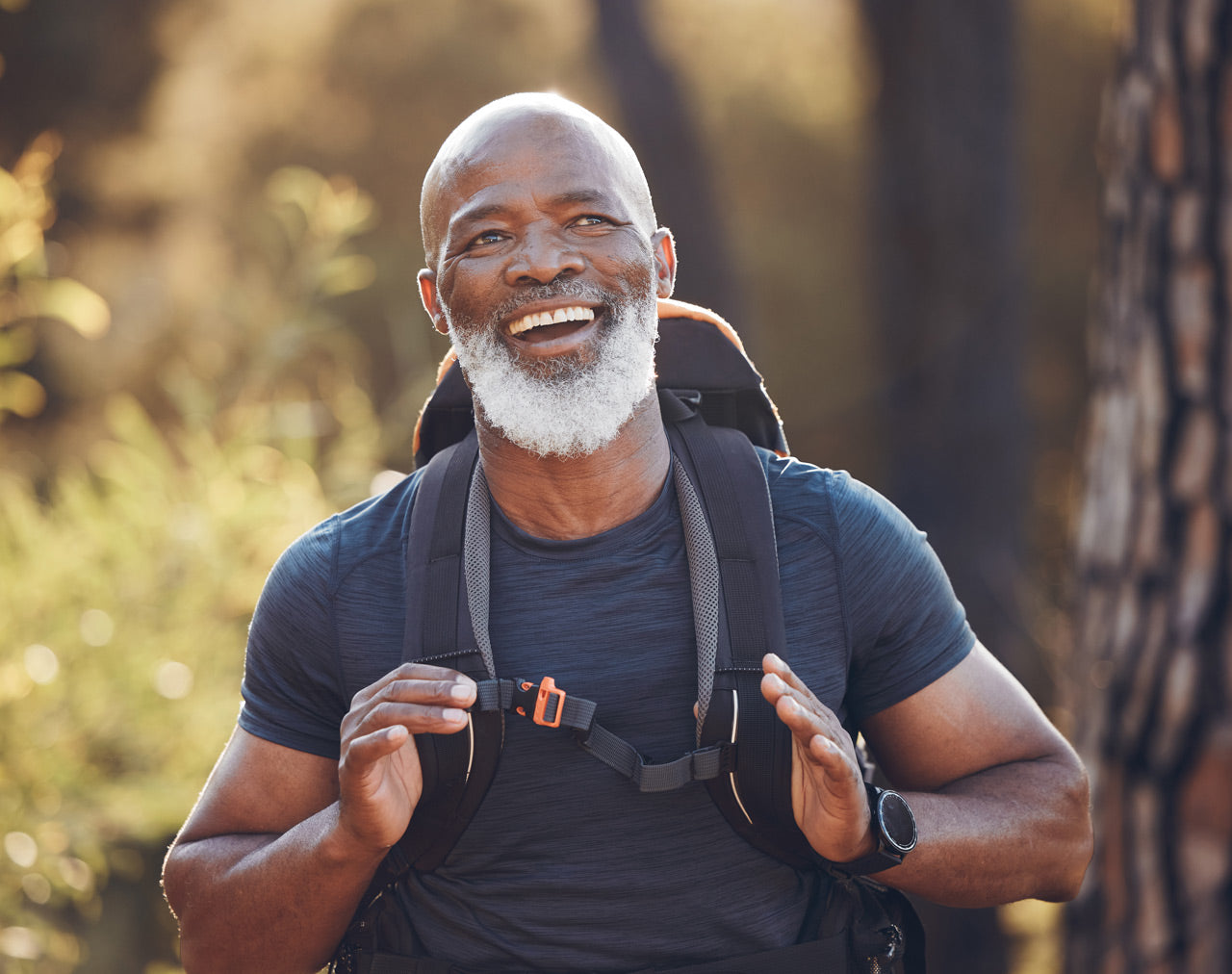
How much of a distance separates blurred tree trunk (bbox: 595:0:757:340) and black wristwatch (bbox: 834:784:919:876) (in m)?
4.01

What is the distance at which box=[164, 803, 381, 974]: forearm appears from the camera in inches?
71.8

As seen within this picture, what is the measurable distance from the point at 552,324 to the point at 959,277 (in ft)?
12.2

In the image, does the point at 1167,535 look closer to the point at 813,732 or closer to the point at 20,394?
the point at 813,732

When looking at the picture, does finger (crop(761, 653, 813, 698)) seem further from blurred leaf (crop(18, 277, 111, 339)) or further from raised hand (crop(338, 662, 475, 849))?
blurred leaf (crop(18, 277, 111, 339))

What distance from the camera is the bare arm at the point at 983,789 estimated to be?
1.88 metres

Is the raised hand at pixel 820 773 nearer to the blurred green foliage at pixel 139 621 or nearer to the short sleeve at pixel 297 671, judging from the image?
the short sleeve at pixel 297 671

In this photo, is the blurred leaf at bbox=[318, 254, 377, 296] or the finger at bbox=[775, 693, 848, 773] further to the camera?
the blurred leaf at bbox=[318, 254, 377, 296]

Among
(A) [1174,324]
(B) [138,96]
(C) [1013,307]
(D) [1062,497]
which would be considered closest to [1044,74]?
(D) [1062,497]

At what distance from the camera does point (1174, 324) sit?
2711mm

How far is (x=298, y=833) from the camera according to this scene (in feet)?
6.07

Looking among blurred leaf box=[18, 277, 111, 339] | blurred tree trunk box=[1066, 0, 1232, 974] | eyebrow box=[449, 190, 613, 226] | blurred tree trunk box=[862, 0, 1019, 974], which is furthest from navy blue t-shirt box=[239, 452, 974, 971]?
blurred tree trunk box=[862, 0, 1019, 974]

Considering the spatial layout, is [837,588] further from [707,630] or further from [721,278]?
[721,278]

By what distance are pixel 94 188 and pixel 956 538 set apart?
18.5ft

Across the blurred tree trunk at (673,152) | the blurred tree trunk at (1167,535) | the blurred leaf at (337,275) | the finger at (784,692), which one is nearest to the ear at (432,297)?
the finger at (784,692)
